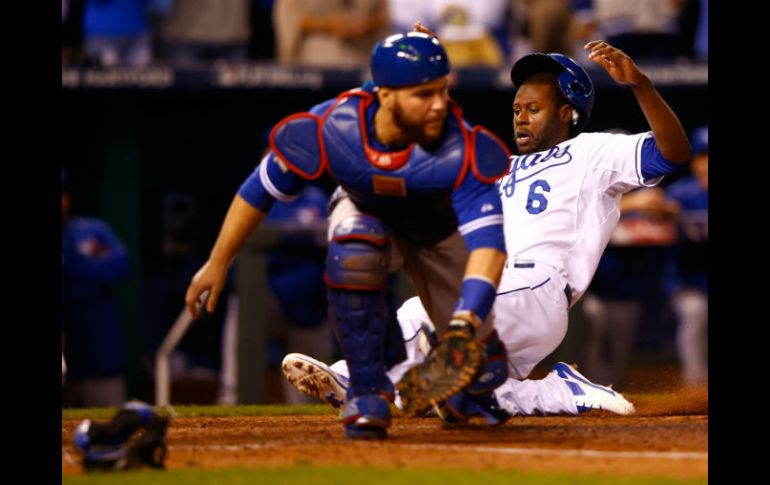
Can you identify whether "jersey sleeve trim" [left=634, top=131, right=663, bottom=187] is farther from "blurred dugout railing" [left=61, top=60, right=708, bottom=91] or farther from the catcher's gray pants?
"blurred dugout railing" [left=61, top=60, right=708, bottom=91]

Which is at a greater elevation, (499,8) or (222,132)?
(499,8)

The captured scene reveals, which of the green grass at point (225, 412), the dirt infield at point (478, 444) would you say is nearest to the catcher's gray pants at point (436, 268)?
the dirt infield at point (478, 444)

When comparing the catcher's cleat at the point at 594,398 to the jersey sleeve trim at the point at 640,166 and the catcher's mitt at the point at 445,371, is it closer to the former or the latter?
the jersey sleeve trim at the point at 640,166

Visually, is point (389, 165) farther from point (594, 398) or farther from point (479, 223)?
point (594, 398)

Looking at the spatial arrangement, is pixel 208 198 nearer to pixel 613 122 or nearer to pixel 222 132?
pixel 222 132

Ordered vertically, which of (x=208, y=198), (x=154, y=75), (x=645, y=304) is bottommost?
(x=645, y=304)

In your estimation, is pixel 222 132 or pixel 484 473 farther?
pixel 222 132

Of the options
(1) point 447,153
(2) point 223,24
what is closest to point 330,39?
(2) point 223,24

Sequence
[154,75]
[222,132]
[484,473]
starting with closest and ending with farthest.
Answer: [484,473], [154,75], [222,132]
